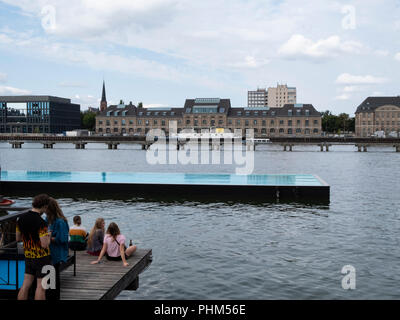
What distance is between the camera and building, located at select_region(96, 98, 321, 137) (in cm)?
16550

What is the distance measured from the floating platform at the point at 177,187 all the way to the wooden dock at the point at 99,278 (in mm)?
17314

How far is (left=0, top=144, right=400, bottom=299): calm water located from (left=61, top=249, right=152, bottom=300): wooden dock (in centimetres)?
97

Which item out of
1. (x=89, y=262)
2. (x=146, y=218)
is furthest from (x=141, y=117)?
(x=89, y=262)

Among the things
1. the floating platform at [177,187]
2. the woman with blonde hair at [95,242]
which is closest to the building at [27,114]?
the floating platform at [177,187]

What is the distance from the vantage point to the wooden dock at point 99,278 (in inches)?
367

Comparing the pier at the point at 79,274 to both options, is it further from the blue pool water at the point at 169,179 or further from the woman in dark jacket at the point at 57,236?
the blue pool water at the point at 169,179

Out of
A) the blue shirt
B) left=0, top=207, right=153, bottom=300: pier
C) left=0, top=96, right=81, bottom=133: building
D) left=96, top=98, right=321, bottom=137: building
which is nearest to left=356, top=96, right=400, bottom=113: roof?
left=96, top=98, right=321, bottom=137: building

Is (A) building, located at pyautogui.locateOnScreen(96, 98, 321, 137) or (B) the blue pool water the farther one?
(A) building, located at pyautogui.locateOnScreen(96, 98, 321, 137)

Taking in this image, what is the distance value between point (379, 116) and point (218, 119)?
73288 mm

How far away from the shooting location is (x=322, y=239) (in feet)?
60.5

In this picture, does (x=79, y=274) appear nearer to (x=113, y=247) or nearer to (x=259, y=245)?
(x=113, y=247)

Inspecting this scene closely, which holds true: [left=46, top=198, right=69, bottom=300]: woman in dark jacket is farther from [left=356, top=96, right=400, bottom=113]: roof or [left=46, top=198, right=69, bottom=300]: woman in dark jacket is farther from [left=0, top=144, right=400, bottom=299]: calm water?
[left=356, top=96, right=400, bottom=113]: roof

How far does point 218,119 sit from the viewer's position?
169 metres
